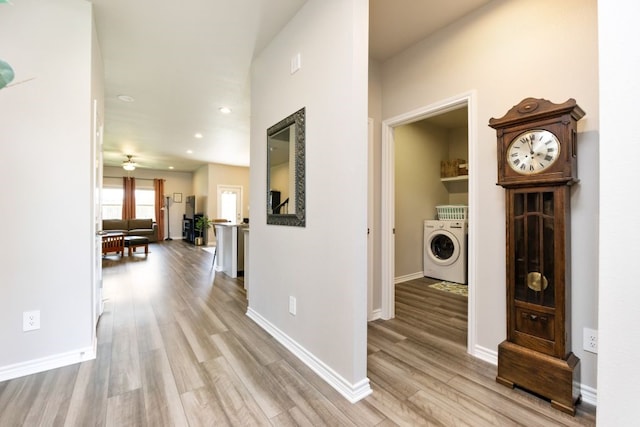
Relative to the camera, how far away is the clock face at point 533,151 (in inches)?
59.9

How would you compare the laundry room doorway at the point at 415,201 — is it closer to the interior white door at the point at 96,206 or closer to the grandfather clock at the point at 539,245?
the grandfather clock at the point at 539,245

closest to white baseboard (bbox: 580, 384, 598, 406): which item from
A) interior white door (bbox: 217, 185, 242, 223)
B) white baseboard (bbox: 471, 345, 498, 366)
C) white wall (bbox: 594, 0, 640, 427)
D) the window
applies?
white baseboard (bbox: 471, 345, 498, 366)

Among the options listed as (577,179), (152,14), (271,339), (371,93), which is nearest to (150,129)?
(152,14)

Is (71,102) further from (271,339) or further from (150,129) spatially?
(150,129)

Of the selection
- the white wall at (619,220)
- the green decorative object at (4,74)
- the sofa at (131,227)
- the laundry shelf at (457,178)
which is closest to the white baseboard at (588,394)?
the white wall at (619,220)

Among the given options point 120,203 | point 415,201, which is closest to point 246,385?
point 415,201

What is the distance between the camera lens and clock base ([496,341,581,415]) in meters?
1.44

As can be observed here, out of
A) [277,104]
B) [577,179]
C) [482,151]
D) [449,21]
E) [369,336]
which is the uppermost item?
[449,21]

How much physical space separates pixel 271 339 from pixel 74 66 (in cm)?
248

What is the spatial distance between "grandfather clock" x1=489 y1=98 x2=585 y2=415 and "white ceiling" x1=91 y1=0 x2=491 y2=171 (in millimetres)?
1131

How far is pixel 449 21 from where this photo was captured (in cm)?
218

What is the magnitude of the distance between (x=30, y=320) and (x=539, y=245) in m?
3.22

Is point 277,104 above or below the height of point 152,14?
below

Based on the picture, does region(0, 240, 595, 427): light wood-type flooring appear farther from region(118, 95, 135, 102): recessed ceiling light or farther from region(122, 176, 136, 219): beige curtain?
region(122, 176, 136, 219): beige curtain
